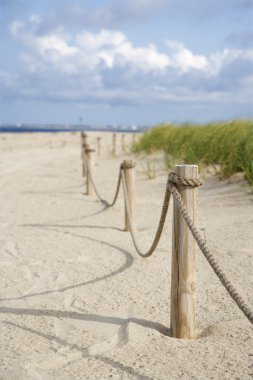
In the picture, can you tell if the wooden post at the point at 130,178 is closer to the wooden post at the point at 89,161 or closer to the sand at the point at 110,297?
the sand at the point at 110,297

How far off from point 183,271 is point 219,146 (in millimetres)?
5880

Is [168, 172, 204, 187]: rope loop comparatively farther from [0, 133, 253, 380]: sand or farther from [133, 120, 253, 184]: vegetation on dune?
[133, 120, 253, 184]: vegetation on dune

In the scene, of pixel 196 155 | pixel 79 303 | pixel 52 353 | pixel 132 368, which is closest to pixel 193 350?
pixel 132 368

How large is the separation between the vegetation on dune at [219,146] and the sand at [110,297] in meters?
0.67

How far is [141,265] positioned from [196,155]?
196 inches

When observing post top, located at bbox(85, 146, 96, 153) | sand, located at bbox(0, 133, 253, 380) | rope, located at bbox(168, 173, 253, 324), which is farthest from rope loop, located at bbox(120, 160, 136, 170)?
post top, located at bbox(85, 146, 96, 153)

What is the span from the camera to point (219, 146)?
8.32 m

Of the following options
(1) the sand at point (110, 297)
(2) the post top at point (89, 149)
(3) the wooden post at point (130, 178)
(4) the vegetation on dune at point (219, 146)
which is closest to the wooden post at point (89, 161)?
(2) the post top at point (89, 149)

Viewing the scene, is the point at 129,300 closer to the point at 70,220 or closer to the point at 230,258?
the point at 230,258

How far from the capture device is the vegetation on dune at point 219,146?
7.17 meters

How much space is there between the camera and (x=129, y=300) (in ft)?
11.1

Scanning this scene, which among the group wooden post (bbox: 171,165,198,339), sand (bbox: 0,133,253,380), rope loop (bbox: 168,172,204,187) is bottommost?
sand (bbox: 0,133,253,380)

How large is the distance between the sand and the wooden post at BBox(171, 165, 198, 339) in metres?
0.10

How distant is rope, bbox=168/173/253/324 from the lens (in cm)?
221
